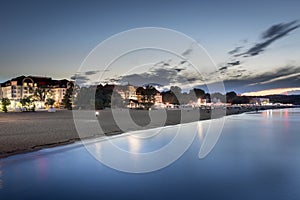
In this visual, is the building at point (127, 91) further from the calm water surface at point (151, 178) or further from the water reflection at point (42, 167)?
the water reflection at point (42, 167)

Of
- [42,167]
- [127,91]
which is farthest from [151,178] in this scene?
[127,91]

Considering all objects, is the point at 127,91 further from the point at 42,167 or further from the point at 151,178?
the point at 151,178

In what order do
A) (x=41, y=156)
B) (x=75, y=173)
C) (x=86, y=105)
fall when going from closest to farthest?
1. (x=75, y=173)
2. (x=41, y=156)
3. (x=86, y=105)

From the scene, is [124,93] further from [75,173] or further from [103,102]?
[75,173]

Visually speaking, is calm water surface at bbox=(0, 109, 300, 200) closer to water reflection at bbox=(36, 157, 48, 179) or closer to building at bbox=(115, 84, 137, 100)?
water reflection at bbox=(36, 157, 48, 179)

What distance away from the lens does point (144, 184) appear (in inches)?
348

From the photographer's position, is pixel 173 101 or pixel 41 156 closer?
pixel 41 156

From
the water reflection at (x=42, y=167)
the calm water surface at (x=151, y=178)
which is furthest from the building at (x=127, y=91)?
the water reflection at (x=42, y=167)

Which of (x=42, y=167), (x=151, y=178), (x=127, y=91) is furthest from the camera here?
(x=127, y=91)

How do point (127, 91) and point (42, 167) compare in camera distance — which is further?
point (127, 91)

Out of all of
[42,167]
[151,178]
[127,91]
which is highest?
[127,91]

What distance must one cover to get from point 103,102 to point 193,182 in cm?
6693

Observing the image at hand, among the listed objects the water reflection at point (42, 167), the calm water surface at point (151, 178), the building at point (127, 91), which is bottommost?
the calm water surface at point (151, 178)

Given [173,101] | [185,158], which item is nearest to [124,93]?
[173,101]
